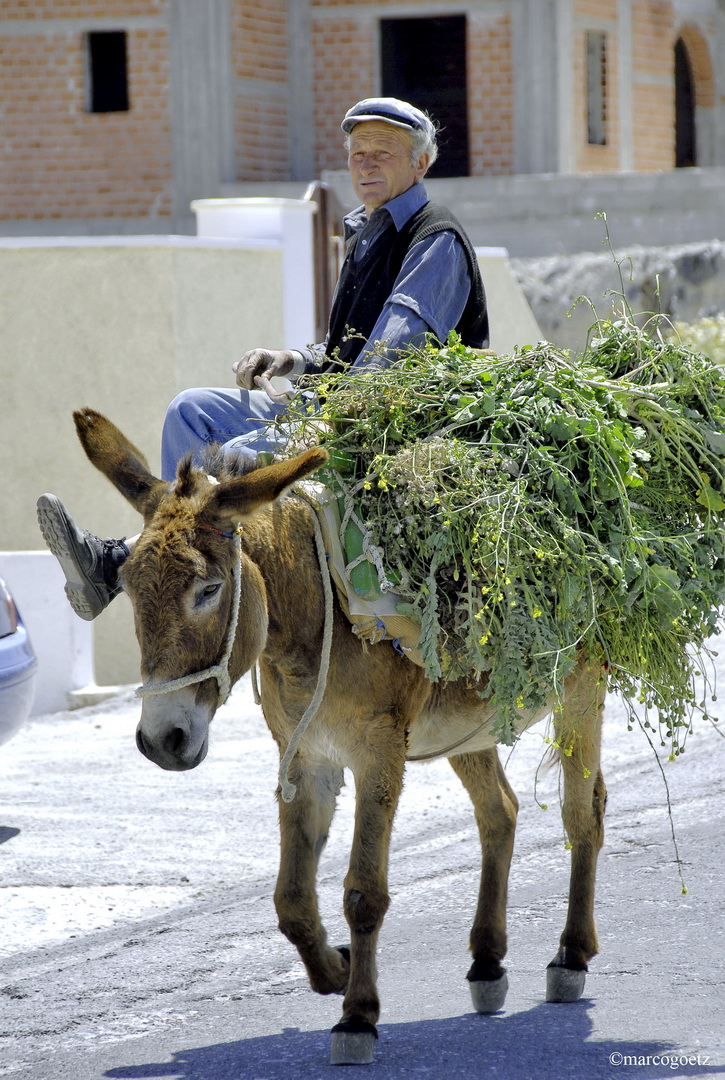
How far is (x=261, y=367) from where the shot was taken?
4652mm

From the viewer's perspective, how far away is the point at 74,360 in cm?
1033

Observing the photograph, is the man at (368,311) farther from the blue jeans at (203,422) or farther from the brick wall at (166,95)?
the brick wall at (166,95)

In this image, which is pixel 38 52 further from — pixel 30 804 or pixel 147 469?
pixel 147 469

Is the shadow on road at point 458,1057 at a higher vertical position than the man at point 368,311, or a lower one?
lower

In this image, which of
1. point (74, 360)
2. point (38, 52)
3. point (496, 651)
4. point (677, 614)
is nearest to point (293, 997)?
point (496, 651)

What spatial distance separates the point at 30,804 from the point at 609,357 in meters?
3.94

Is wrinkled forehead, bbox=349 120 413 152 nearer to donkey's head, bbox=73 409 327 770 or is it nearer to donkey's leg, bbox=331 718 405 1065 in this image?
donkey's head, bbox=73 409 327 770

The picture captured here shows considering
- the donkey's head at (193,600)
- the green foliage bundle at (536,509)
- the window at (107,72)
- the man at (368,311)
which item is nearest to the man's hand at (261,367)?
the man at (368,311)

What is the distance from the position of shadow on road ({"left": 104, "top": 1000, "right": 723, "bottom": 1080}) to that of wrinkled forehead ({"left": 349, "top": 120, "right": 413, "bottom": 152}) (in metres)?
2.82

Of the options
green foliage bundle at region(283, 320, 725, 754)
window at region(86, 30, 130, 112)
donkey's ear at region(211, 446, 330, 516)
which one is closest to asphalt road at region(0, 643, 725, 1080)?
green foliage bundle at region(283, 320, 725, 754)

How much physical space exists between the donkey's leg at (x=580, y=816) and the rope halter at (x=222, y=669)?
1.11m

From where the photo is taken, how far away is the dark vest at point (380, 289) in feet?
15.1

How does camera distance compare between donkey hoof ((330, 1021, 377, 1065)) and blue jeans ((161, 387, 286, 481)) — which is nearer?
donkey hoof ((330, 1021, 377, 1065))

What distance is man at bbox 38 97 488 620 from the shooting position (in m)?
4.13
